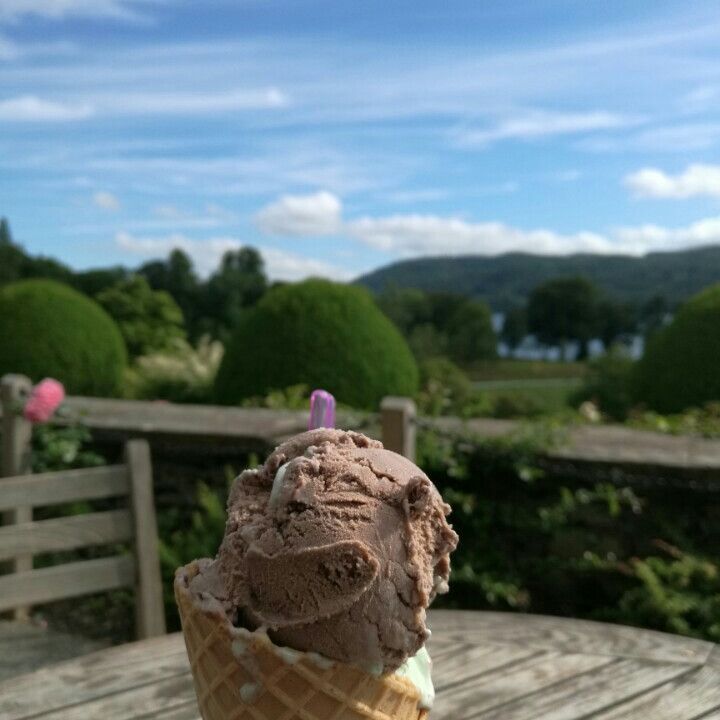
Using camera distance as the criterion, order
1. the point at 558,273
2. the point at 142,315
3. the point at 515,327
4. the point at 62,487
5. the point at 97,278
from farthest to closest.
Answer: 1. the point at 558,273
2. the point at 515,327
3. the point at 97,278
4. the point at 142,315
5. the point at 62,487

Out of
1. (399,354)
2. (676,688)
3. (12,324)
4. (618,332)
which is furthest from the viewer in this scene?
(618,332)

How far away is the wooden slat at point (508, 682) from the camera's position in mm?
1624

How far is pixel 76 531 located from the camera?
240 centimetres

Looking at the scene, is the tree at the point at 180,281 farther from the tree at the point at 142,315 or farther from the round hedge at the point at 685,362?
the round hedge at the point at 685,362

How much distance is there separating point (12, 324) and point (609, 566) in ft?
22.1

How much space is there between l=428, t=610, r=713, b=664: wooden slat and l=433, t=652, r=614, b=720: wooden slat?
0.06 meters

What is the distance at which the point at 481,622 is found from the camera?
80.4 inches

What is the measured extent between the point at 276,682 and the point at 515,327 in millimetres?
16943

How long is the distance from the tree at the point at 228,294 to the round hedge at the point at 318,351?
23.1 ft

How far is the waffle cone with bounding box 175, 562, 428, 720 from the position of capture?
3.92 feet

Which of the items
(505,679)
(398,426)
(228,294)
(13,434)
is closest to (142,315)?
(228,294)

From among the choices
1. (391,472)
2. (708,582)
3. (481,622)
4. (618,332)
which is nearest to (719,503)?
(708,582)

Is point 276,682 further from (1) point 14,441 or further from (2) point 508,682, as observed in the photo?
(1) point 14,441

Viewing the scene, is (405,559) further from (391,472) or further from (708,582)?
(708,582)
